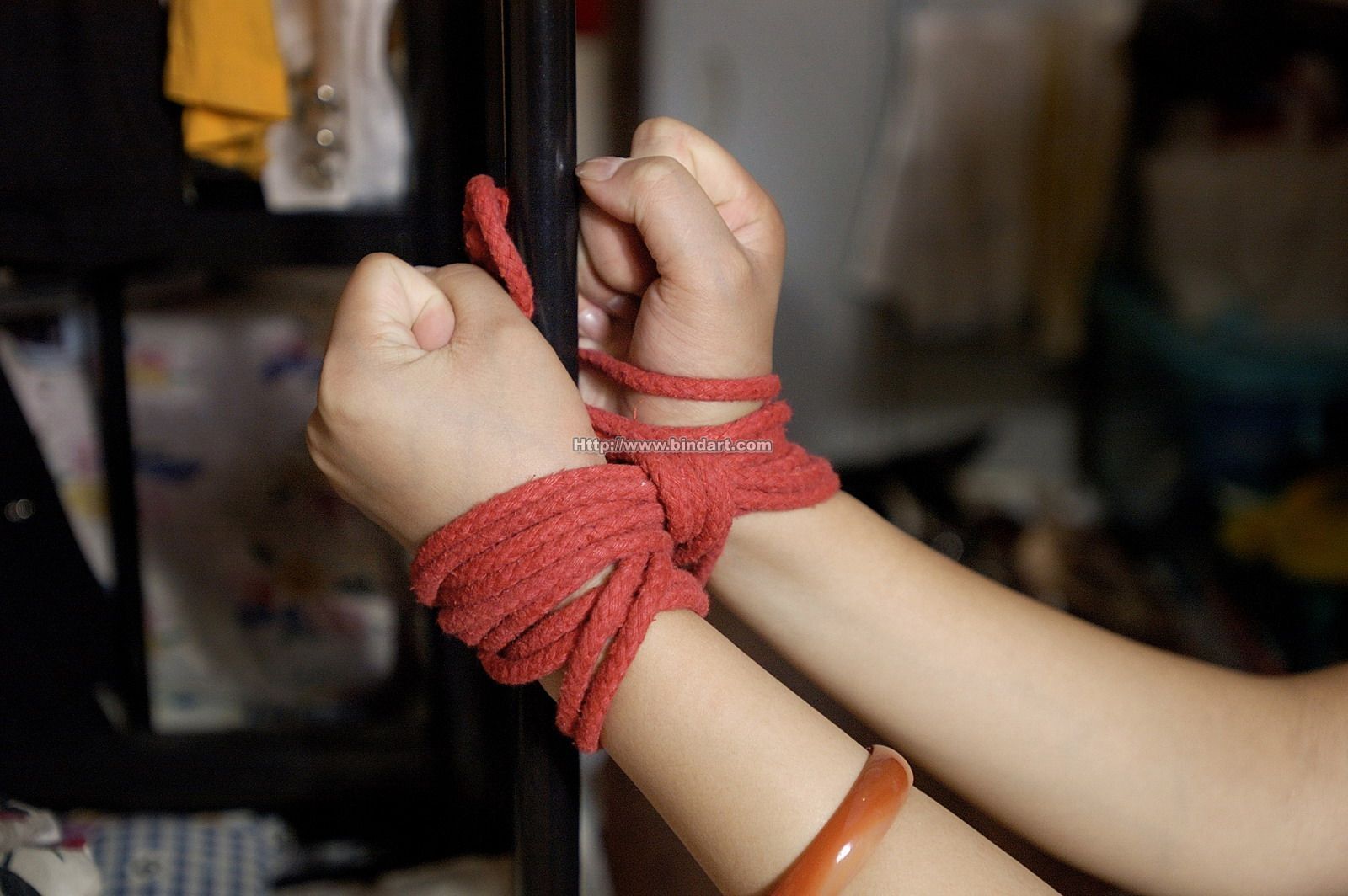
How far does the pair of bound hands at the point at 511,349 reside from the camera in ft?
1.02

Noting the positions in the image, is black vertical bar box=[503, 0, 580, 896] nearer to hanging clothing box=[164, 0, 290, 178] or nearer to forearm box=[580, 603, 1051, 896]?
forearm box=[580, 603, 1051, 896]

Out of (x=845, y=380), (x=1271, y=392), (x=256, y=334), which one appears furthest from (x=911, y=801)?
(x=845, y=380)

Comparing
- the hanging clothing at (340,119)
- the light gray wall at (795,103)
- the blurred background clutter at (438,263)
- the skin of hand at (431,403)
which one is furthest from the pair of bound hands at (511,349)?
the light gray wall at (795,103)

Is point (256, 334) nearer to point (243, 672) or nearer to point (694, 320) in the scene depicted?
point (243, 672)

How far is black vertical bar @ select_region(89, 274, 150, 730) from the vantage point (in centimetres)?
71

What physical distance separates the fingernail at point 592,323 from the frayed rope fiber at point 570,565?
8 cm

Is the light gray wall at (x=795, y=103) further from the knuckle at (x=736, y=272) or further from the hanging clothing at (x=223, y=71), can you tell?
the knuckle at (x=736, y=272)

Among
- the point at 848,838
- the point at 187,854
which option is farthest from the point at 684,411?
the point at 187,854

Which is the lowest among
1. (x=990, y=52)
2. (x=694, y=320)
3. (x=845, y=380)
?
(x=845, y=380)

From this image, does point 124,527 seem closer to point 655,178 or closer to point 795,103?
point 655,178

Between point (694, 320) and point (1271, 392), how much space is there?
140cm

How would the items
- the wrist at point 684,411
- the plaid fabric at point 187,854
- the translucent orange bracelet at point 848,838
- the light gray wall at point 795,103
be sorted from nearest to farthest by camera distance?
the translucent orange bracelet at point 848,838
the wrist at point 684,411
the plaid fabric at point 187,854
the light gray wall at point 795,103

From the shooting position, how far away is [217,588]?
0.81m

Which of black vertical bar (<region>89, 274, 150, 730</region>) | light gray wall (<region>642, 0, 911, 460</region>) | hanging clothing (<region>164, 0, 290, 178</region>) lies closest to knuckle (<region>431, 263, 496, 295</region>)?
hanging clothing (<region>164, 0, 290, 178</region>)
